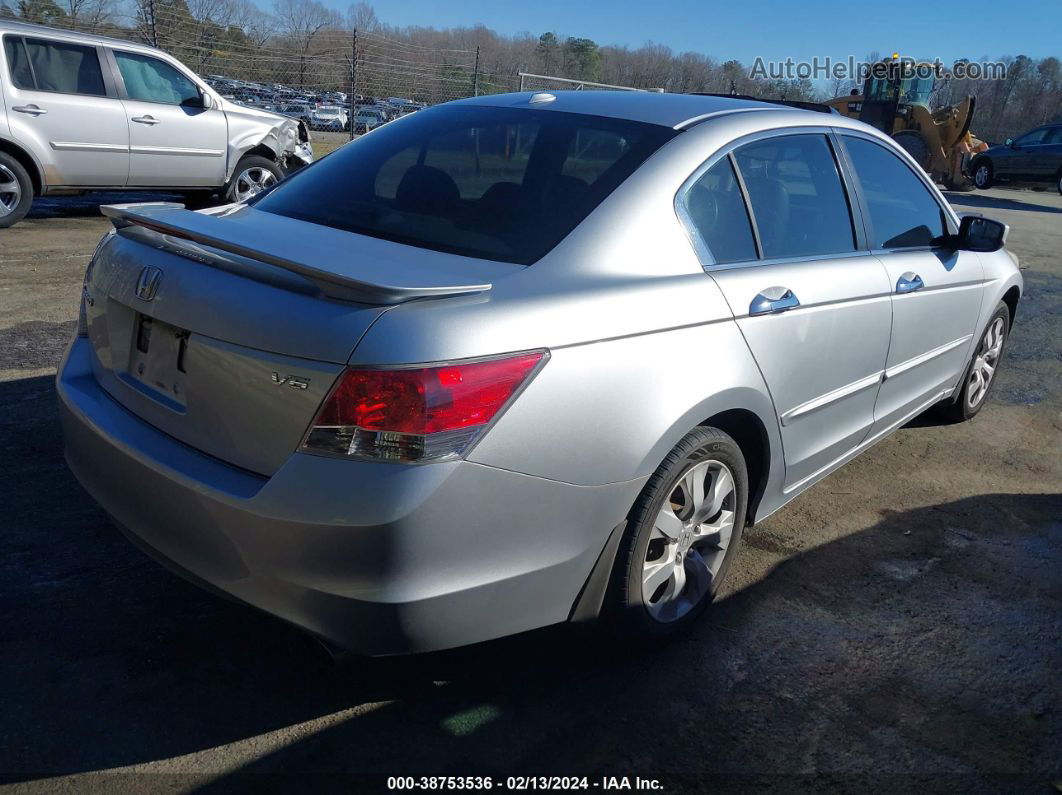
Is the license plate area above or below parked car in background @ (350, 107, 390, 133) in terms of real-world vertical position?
below

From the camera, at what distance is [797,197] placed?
3.51 meters

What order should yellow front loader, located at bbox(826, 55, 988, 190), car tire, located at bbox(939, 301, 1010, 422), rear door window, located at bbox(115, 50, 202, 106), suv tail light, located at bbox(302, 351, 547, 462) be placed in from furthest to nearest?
1. yellow front loader, located at bbox(826, 55, 988, 190)
2. rear door window, located at bbox(115, 50, 202, 106)
3. car tire, located at bbox(939, 301, 1010, 422)
4. suv tail light, located at bbox(302, 351, 547, 462)

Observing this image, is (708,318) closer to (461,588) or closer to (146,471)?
(461,588)

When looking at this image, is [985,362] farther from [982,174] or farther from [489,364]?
[982,174]

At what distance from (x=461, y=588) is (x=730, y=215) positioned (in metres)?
1.60

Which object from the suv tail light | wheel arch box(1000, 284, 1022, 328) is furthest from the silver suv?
the suv tail light

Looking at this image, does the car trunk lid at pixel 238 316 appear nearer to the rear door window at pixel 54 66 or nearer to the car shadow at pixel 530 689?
the car shadow at pixel 530 689

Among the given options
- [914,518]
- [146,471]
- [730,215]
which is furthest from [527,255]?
[914,518]

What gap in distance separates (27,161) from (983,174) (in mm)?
22440

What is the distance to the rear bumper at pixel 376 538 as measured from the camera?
2.10m

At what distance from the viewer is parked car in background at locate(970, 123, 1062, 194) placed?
74.4ft

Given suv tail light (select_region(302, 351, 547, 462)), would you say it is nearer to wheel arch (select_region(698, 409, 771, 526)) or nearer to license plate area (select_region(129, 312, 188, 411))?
license plate area (select_region(129, 312, 188, 411))

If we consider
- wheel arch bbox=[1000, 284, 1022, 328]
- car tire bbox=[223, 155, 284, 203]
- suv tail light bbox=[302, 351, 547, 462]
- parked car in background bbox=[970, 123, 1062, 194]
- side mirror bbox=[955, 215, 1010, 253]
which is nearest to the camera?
suv tail light bbox=[302, 351, 547, 462]

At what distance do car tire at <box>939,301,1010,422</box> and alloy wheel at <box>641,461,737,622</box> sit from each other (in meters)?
2.56
